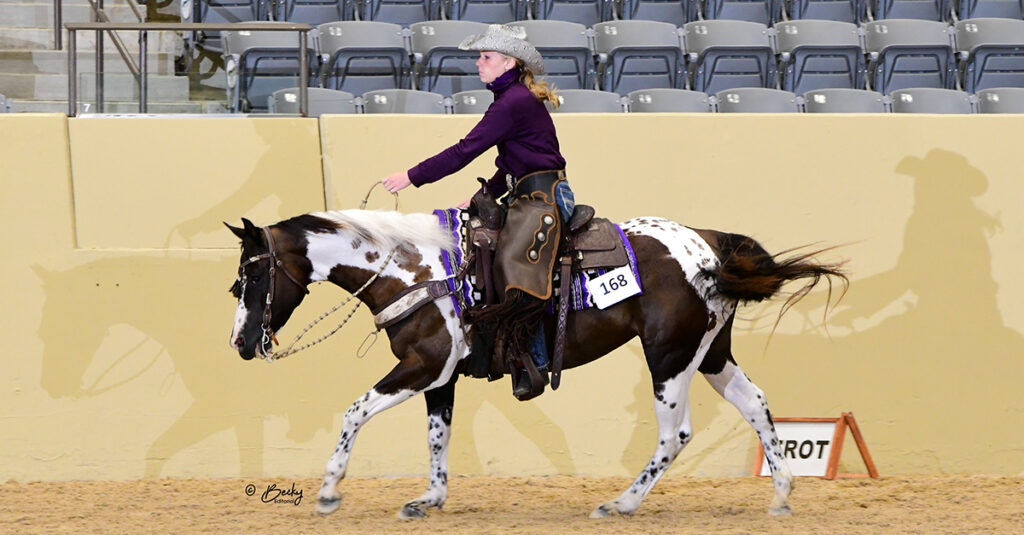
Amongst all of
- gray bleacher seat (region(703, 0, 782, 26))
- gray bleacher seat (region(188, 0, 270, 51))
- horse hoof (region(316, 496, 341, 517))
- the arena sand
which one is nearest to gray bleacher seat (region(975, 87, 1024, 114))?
gray bleacher seat (region(703, 0, 782, 26))

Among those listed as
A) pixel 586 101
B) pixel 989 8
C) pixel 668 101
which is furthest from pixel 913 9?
pixel 586 101

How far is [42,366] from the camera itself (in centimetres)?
649

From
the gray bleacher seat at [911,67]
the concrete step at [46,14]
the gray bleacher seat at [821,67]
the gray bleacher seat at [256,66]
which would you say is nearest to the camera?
the gray bleacher seat at [256,66]

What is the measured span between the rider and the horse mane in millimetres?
233

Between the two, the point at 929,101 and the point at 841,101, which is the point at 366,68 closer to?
the point at 841,101

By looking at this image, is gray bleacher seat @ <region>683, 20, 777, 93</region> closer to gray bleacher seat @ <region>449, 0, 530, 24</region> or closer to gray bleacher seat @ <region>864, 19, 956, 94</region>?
gray bleacher seat @ <region>864, 19, 956, 94</region>

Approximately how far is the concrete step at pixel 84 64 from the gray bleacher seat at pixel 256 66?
34cm

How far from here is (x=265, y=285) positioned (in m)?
5.17

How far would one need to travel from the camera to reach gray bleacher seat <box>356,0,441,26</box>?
10.0 m

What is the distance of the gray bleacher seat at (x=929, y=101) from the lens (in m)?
8.91

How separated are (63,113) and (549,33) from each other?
165 inches

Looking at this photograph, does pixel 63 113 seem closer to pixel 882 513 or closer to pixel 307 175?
pixel 307 175

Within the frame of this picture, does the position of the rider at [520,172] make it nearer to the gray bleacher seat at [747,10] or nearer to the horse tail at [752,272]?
the horse tail at [752,272]

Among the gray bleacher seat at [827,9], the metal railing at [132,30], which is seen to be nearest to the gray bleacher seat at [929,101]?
the gray bleacher seat at [827,9]
